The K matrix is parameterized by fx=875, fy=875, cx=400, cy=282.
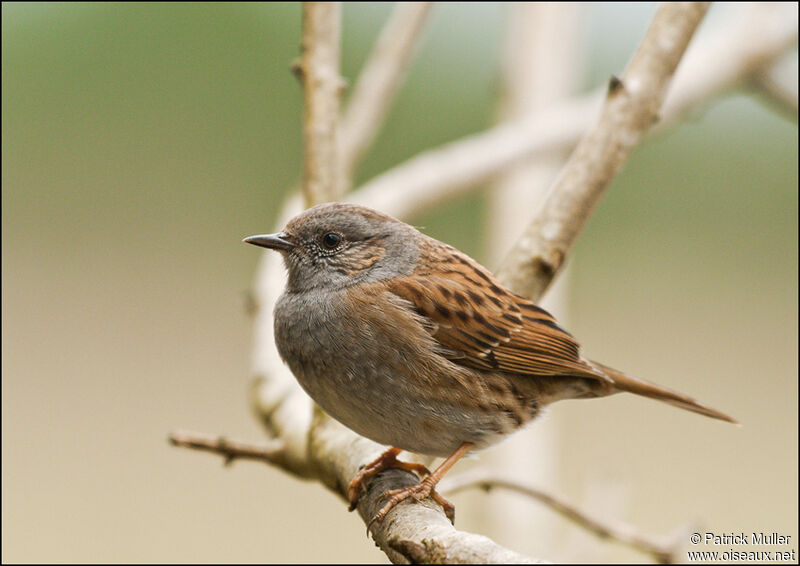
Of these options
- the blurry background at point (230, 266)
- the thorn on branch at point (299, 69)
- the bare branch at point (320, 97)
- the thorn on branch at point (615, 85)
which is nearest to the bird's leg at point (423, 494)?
the bare branch at point (320, 97)

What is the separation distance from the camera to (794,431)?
7.05 m

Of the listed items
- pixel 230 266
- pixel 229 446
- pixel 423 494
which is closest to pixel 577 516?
pixel 423 494

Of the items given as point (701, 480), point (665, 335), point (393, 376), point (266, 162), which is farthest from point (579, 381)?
point (665, 335)

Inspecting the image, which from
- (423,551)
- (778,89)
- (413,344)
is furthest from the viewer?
(778,89)

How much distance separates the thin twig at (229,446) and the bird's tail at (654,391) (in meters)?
1.07

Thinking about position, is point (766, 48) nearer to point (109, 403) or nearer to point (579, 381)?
point (579, 381)

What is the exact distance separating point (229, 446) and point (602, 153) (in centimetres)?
153

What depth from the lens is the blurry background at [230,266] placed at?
6.44 metres

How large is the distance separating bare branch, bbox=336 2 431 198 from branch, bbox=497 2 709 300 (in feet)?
3.67

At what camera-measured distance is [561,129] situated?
437 cm

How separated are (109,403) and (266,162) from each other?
236cm

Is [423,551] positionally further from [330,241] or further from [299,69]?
[299,69]

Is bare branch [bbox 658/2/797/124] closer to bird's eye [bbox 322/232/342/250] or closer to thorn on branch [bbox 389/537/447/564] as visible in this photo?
bird's eye [bbox 322/232/342/250]

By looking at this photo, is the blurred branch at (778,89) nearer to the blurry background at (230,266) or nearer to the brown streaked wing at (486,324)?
the brown streaked wing at (486,324)
